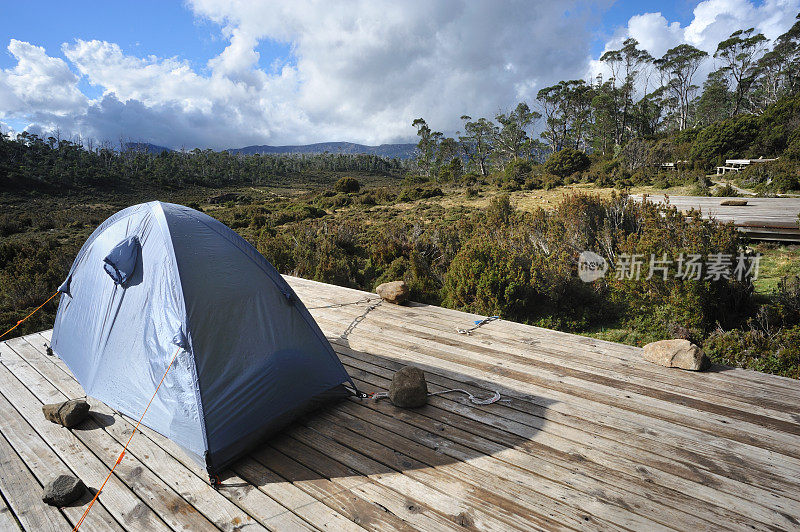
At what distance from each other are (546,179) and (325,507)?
27668 millimetres

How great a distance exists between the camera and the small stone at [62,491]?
92.5 inches

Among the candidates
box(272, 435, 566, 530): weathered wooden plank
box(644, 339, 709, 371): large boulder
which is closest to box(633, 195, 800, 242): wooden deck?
box(644, 339, 709, 371): large boulder

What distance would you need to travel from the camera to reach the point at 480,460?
2.65 metres

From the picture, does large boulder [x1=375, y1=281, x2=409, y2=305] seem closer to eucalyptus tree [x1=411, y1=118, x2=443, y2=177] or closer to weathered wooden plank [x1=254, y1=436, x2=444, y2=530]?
weathered wooden plank [x1=254, y1=436, x2=444, y2=530]

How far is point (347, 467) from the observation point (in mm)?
2617

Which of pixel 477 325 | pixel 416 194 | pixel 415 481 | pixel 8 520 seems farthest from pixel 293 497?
pixel 416 194

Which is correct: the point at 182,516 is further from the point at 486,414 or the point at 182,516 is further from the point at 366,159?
the point at 366,159

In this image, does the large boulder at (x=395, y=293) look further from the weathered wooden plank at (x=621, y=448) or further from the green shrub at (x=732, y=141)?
the green shrub at (x=732, y=141)

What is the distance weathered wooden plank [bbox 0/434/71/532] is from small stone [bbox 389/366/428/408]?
7.16 feet

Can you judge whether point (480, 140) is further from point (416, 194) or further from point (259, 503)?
point (259, 503)

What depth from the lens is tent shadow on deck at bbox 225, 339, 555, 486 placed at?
103 inches

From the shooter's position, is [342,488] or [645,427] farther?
[645,427]

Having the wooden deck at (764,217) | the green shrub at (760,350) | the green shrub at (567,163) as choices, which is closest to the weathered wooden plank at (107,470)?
the green shrub at (760,350)

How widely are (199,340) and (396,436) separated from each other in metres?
1.59
